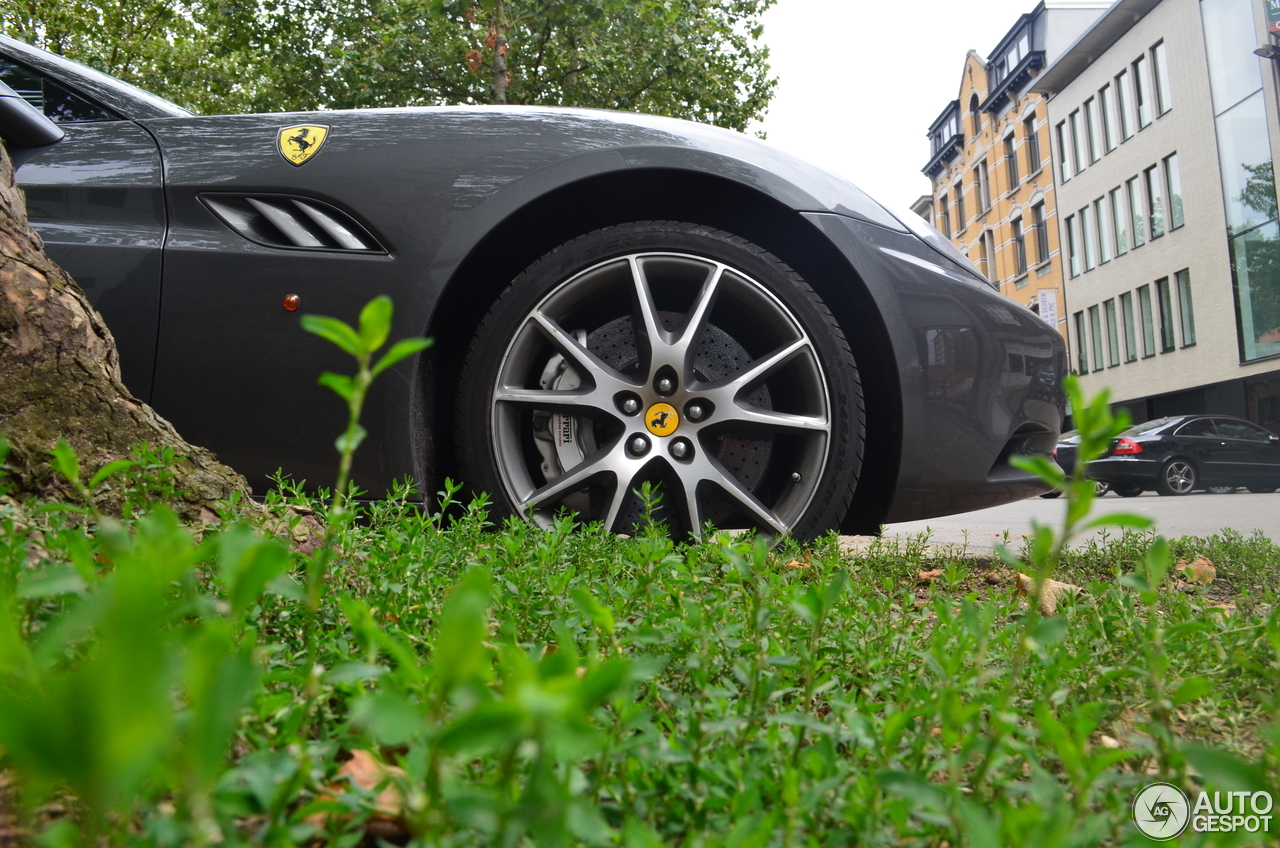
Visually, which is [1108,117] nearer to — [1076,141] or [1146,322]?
[1076,141]

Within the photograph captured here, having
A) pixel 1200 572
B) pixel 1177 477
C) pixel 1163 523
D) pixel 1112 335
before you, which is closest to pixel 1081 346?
pixel 1112 335

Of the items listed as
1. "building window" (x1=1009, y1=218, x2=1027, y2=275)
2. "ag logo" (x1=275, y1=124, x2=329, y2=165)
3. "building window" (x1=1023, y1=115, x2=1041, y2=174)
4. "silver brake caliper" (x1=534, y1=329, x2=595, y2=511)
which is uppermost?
"building window" (x1=1023, y1=115, x2=1041, y2=174)

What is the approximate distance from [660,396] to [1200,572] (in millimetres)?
1876

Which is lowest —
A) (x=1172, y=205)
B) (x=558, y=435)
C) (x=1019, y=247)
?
(x=558, y=435)

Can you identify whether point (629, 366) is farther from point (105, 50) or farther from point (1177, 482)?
point (105, 50)

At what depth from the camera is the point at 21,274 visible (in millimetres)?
1964

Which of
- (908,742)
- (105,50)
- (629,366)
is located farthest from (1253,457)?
(105,50)

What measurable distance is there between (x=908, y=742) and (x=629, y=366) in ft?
6.45

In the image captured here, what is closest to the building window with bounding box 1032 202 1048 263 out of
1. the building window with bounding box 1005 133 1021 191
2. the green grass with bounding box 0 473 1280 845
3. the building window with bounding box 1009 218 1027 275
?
the building window with bounding box 1009 218 1027 275

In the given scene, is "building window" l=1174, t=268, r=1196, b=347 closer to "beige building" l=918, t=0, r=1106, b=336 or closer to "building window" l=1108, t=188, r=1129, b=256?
"building window" l=1108, t=188, r=1129, b=256

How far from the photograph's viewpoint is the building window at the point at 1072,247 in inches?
1204

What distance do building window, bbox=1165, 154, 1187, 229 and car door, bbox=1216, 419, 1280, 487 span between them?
35.3 feet

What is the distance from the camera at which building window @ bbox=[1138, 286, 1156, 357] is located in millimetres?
26484

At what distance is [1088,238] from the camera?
29.8 m
